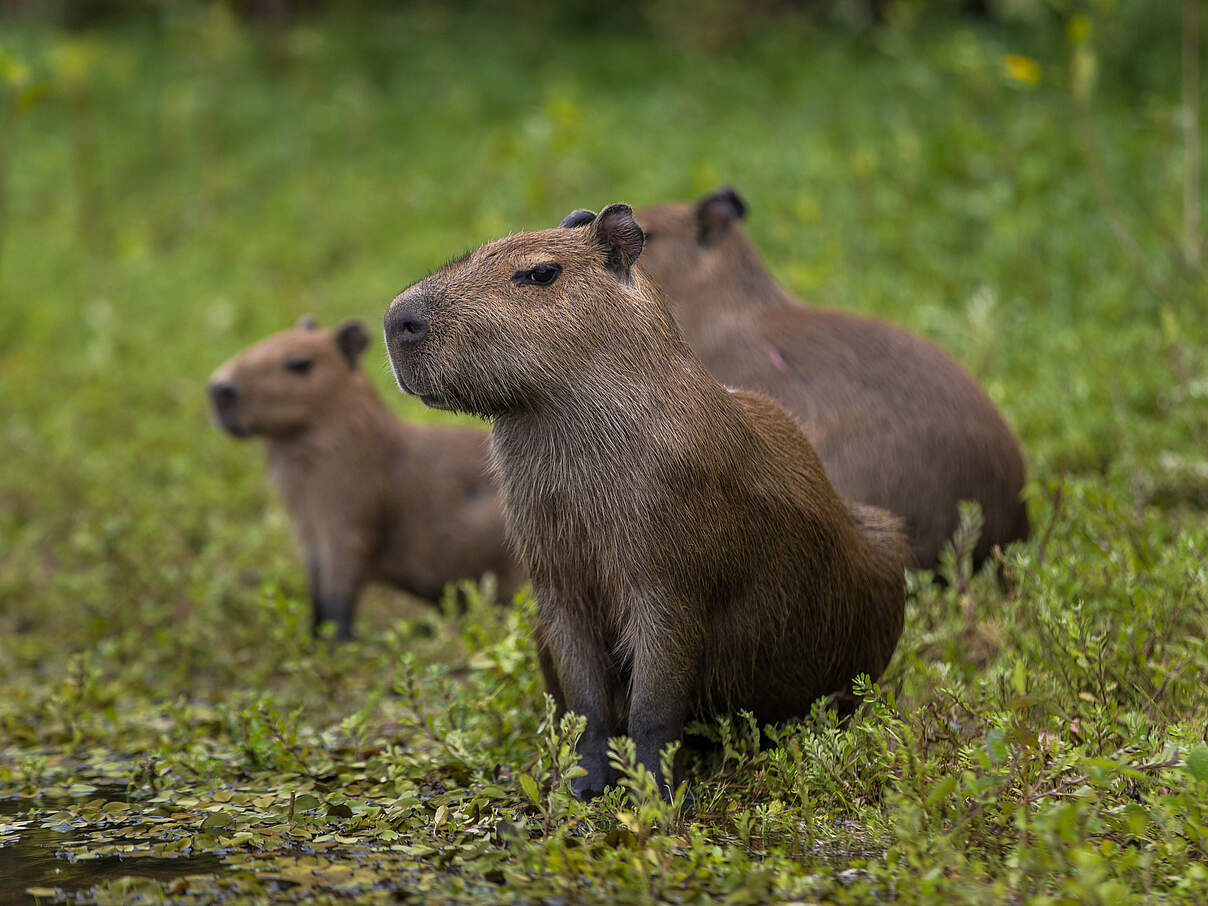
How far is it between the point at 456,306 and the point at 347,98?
11.4 metres

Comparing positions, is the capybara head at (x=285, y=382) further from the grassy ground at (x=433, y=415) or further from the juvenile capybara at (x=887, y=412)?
the juvenile capybara at (x=887, y=412)

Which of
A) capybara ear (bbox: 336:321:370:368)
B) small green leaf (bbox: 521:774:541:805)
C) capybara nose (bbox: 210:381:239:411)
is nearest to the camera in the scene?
small green leaf (bbox: 521:774:541:805)

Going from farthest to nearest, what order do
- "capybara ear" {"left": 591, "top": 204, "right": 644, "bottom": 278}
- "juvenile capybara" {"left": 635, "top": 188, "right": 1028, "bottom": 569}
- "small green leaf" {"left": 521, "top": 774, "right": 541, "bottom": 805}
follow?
1. "juvenile capybara" {"left": 635, "top": 188, "right": 1028, "bottom": 569}
2. "capybara ear" {"left": 591, "top": 204, "right": 644, "bottom": 278}
3. "small green leaf" {"left": 521, "top": 774, "right": 541, "bottom": 805}

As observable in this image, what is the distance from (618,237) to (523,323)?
11.6 inches

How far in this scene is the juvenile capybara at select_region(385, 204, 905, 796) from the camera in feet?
9.74

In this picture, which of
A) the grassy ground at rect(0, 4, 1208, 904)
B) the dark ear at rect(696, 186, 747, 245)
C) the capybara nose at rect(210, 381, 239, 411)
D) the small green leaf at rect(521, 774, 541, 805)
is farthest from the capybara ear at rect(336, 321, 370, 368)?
the small green leaf at rect(521, 774, 541, 805)

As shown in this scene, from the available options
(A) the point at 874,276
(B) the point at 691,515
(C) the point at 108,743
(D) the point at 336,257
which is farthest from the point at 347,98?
(B) the point at 691,515

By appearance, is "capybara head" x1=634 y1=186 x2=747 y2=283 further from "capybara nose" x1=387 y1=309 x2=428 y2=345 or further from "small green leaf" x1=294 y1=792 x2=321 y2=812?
"small green leaf" x1=294 y1=792 x2=321 y2=812

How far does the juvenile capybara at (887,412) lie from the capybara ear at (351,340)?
168cm

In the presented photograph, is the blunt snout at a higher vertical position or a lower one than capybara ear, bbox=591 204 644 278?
lower

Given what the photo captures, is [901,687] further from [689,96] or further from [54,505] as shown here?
[689,96]

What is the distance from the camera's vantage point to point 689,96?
12.8 meters

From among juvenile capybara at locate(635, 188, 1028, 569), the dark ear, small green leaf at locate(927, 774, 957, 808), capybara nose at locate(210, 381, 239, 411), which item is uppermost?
the dark ear

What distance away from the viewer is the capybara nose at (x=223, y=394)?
18.9 ft
